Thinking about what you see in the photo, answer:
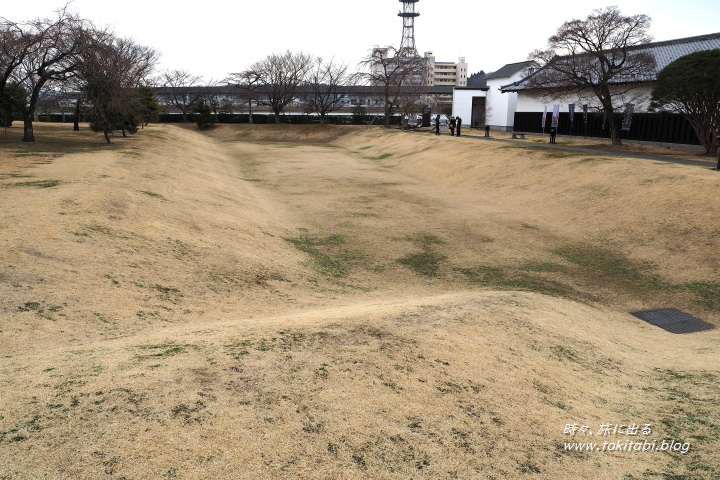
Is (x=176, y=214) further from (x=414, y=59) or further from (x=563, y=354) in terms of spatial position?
(x=414, y=59)

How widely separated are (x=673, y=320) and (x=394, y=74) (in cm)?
5204

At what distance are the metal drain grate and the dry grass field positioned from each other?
29 centimetres

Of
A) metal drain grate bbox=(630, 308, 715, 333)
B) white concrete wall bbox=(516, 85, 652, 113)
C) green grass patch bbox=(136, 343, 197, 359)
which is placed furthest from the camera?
white concrete wall bbox=(516, 85, 652, 113)

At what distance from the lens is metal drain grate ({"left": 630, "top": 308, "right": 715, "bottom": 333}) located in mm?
9836

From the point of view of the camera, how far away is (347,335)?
651cm

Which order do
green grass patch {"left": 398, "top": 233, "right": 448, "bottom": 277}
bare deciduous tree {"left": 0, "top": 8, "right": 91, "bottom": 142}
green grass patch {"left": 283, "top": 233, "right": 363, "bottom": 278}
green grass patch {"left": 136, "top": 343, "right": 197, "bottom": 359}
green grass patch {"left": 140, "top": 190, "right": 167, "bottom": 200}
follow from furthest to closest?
bare deciduous tree {"left": 0, "top": 8, "right": 91, "bottom": 142}
green grass patch {"left": 140, "top": 190, "right": 167, "bottom": 200}
green grass patch {"left": 398, "top": 233, "right": 448, "bottom": 277}
green grass patch {"left": 283, "top": 233, "right": 363, "bottom": 278}
green grass patch {"left": 136, "top": 343, "right": 197, "bottom": 359}

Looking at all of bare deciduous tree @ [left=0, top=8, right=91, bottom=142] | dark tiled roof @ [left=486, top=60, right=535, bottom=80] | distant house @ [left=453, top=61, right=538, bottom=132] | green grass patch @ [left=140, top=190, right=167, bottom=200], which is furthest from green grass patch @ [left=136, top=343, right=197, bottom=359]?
dark tiled roof @ [left=486, top=60, right=535, bottom=80]

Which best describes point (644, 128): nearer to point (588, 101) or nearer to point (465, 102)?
point (588, 101)

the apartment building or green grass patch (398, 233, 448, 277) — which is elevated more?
the apartment building

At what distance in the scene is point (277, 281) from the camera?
1088 centimetres

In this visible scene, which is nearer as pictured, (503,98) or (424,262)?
(424,262)

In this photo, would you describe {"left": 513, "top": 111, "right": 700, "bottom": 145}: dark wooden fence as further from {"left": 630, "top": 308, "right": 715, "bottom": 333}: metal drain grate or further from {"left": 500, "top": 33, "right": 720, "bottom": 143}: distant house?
{"left": 630, "top": 308, "right": 715, "bottom": 333}: metal drain grate

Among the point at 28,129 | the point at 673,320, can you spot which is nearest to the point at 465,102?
the point at 28,129

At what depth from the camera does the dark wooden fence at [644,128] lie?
28875mm
